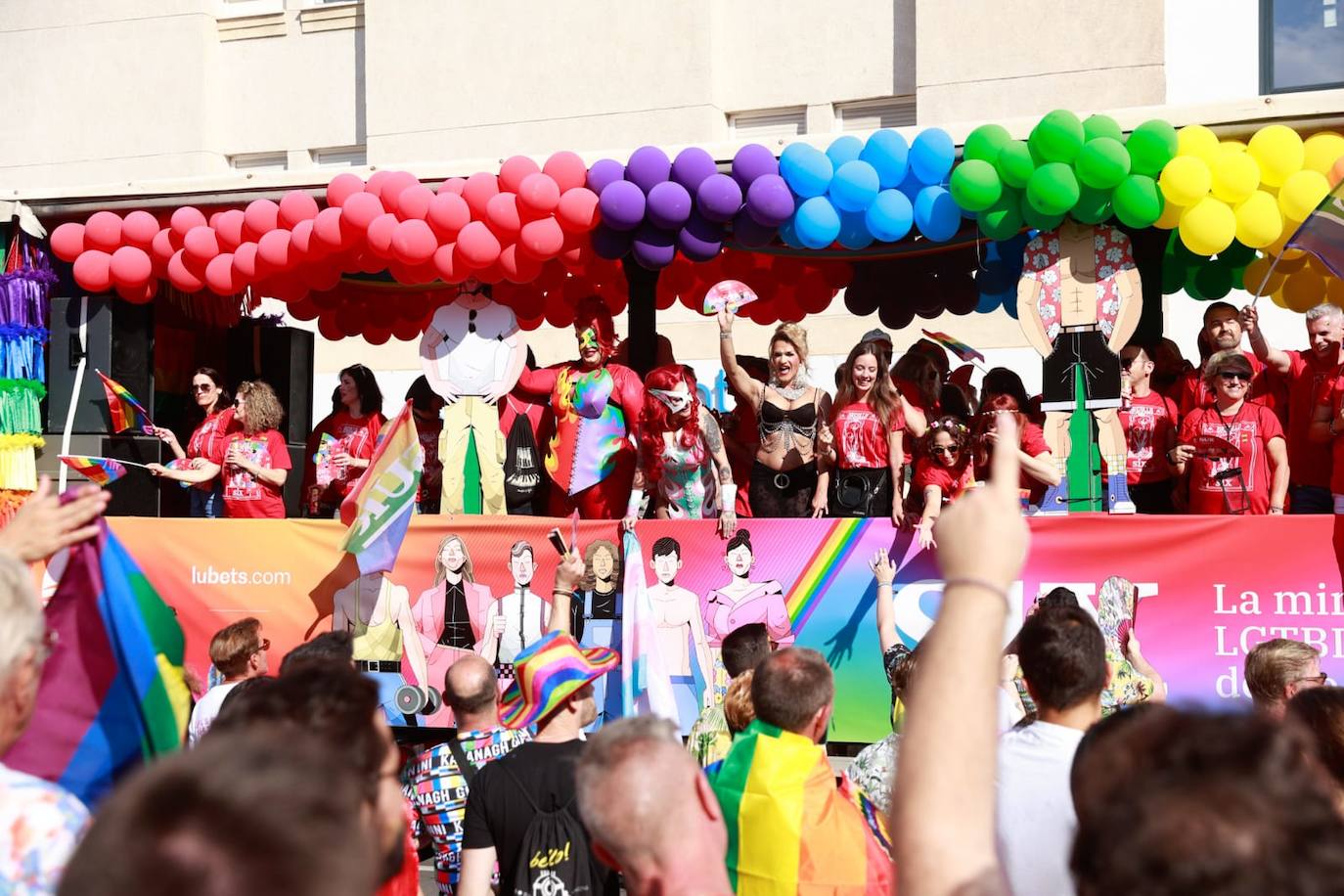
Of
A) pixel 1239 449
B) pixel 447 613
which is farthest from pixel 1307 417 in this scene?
pixel 447 613

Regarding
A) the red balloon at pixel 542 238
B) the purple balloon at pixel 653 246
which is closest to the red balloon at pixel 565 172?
the red balloon at pixel 542 238

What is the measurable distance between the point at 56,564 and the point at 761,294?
215 inches

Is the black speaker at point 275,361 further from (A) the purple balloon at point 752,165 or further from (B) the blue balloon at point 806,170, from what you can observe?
(B) the blue balloon at point 806,170

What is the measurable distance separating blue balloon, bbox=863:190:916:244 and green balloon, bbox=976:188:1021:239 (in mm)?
383

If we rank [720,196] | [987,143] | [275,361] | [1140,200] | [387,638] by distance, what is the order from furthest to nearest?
1. [275,361]
2. [387,638]
3. [720,196]
4. [987,143]
5. [1140,200]

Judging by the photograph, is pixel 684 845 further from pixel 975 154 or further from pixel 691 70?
pixel 691 70

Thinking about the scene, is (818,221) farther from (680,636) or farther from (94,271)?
(94,271)

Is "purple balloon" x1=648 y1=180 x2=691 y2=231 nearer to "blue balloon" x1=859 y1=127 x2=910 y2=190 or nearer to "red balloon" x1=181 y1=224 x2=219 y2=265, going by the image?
"blue balloon" x1=859 y1=127 x2=910 y2=190

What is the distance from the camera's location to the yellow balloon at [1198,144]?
7172mm

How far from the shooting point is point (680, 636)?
7.69 m

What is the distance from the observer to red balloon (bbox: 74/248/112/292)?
361 inches

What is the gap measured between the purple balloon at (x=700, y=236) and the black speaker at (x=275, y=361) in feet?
13.9

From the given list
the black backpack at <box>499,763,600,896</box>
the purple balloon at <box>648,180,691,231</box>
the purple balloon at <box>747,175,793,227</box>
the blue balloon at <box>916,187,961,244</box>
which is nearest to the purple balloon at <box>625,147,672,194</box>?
the purple balloon at <box>648,180,691,231</box>

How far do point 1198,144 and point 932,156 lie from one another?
1338mm
